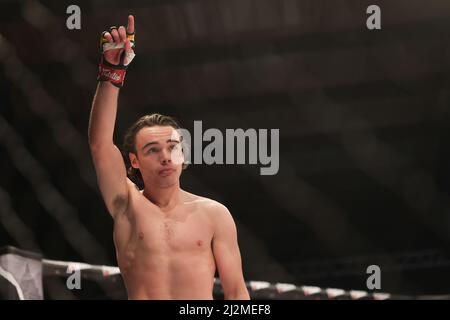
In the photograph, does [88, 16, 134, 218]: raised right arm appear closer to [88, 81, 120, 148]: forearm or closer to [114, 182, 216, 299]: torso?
[88, 81, 120, 148]: forearm

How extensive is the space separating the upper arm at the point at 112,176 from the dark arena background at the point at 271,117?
1.29m

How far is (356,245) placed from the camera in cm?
436

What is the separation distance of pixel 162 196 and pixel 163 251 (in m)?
0.24

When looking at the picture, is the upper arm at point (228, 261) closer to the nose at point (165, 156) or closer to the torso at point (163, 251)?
the torso at point (163, 251)

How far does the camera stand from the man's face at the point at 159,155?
8.56 feet

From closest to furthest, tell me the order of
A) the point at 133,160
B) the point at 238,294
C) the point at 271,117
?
the point at 238,294 < the point at 133,160 < the point at 271,117

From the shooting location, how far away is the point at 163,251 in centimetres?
251

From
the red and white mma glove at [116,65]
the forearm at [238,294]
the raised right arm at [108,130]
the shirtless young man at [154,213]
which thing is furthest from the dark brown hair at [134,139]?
the forearm at [238,294]

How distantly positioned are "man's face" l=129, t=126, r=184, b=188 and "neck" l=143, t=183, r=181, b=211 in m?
0.02

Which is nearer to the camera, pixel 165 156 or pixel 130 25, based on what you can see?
A: pixel 130 25

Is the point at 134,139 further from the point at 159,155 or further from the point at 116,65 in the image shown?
the point at 116,65

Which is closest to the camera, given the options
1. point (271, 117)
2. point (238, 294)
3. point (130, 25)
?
point (130, 25)

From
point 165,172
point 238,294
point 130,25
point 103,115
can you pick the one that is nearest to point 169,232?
point 165,172
